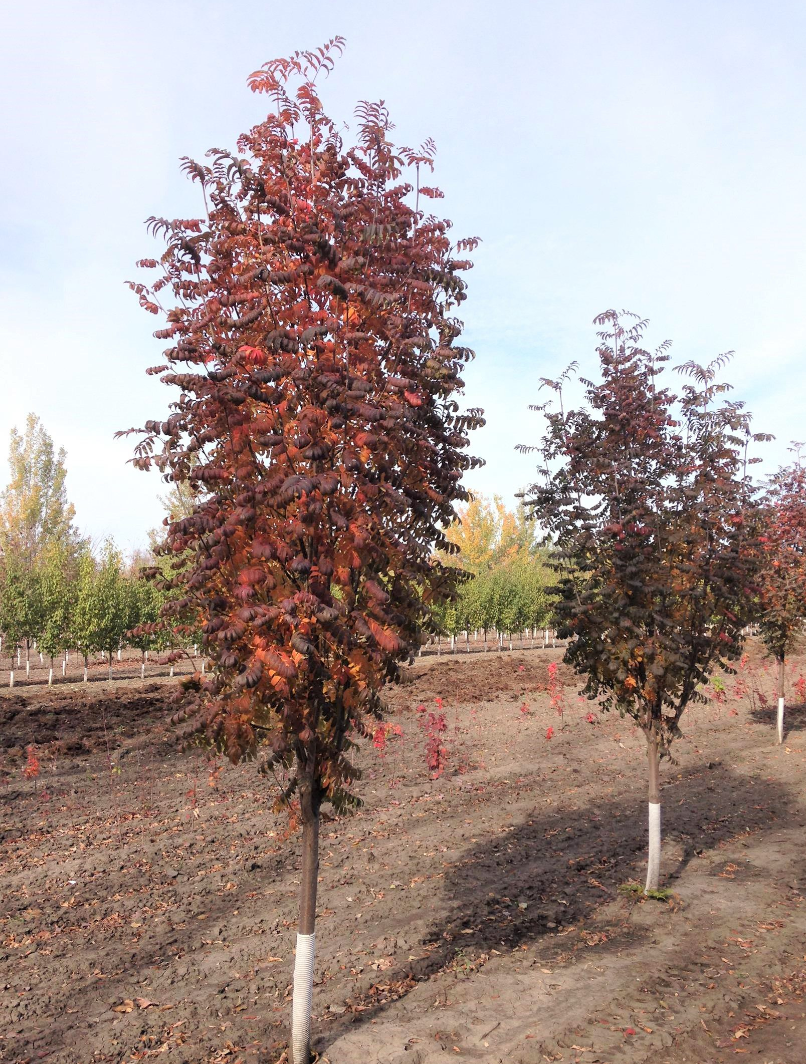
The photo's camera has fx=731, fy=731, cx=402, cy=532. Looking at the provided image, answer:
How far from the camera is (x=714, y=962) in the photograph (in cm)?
659

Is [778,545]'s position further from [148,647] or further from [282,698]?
[148,647]

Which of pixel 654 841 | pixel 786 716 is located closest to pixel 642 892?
pixel 654 841

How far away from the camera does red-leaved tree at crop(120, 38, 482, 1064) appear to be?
4418mm

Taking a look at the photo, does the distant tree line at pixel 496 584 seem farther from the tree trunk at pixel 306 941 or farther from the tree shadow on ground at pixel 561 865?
the tree trunk at pixel 306 941

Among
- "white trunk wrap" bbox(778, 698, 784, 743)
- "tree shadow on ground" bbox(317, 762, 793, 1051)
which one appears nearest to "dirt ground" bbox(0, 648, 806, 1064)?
"tree shadow on ground" bbox(317, 762, 793, 1051)

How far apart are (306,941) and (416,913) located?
2.96 m

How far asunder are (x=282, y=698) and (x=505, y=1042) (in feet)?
9.91

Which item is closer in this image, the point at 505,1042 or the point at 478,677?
the point at 505,1042

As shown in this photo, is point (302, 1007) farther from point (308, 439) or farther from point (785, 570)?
point (785, 570)

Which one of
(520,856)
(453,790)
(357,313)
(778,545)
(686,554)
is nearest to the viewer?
(357,313)

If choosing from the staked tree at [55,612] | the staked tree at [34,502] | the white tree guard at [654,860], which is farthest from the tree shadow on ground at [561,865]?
the staked tree at [34,502]

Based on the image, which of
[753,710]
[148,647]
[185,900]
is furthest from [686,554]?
[148,647]

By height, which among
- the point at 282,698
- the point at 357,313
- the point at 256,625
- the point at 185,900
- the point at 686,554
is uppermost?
the point at 357,313

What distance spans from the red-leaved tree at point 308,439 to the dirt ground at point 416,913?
0.97 metres
